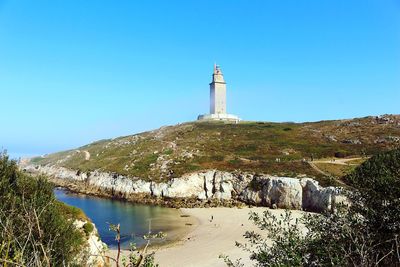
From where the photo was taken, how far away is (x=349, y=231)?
45.7 ft

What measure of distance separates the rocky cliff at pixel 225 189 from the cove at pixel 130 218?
7478 mm

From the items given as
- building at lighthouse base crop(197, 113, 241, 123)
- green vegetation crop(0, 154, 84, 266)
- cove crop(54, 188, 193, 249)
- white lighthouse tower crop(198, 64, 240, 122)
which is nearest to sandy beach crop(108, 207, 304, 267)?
cove crop(54, 188, 193, 249)

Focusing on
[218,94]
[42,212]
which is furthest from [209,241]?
[218,94]

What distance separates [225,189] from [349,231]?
205 feet

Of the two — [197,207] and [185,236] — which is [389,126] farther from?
[185,236]

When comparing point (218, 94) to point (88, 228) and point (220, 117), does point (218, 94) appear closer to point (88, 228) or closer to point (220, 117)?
point (220, 117)

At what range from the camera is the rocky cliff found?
208 ft

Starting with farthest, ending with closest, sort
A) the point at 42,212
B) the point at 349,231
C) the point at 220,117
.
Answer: the point at 220,117
the point at 42,212
the point at 349,231

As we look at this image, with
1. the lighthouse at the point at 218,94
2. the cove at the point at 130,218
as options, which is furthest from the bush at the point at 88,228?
the lighthouse at the point at 218,94

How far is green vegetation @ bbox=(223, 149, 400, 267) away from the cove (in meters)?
30.0

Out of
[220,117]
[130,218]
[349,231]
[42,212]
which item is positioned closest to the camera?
[349,231]

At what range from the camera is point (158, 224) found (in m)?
55.6

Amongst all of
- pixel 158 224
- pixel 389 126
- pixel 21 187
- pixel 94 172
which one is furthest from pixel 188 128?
pixel 21 187

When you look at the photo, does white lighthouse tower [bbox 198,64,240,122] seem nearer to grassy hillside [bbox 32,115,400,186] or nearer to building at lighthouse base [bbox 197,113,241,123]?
building at lighthouse base [bbox 197,113,241,123]
